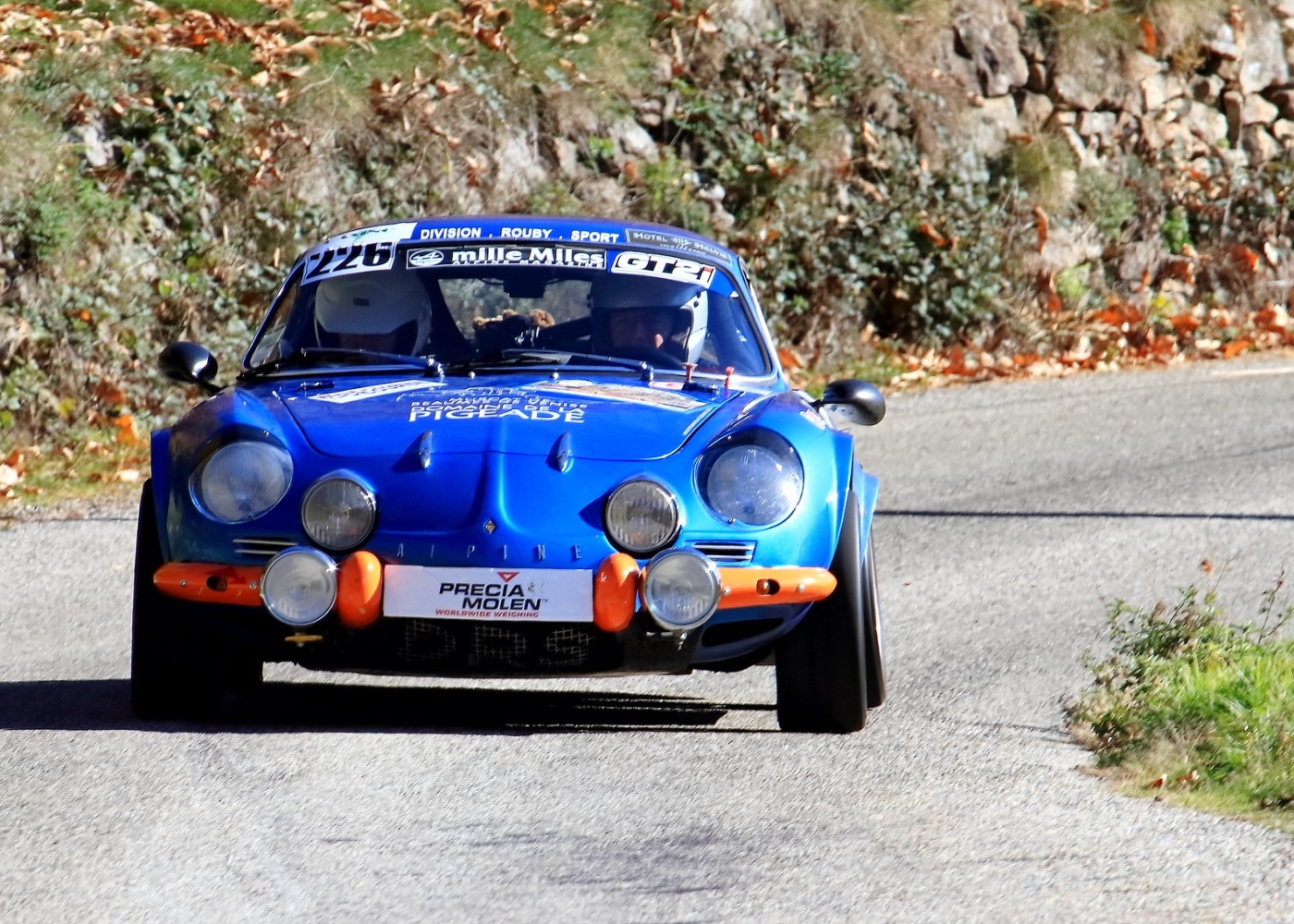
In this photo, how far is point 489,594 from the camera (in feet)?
15.9

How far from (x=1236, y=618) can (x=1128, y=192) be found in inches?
424

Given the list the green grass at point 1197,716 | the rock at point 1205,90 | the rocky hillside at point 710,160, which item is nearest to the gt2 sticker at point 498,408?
the green grass at point 1197,716

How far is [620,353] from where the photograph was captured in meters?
6.11

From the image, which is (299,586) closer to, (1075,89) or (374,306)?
(374,306)

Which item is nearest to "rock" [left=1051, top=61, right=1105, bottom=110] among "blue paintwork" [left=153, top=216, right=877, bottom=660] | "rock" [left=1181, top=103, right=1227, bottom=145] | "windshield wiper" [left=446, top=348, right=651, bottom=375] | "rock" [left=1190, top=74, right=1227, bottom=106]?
"rock" [left=1181, top=103, right=1227, bottom=145]

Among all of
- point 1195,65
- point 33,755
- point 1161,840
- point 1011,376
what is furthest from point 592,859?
point 1195,65

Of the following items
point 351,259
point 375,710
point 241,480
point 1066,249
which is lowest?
point 375,710

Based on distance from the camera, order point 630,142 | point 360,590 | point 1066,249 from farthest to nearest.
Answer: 1. point 1066,249
2. point 630,142
3. point 360,590

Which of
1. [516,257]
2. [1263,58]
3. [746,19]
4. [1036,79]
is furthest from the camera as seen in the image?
[1263,58]

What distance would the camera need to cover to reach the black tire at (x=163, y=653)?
17.0 feet

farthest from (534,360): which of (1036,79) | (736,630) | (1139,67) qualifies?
(1139,67)

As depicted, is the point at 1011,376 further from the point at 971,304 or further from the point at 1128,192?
the point at 1128,192

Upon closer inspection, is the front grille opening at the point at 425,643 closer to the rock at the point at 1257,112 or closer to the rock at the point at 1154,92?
the rock at the point at 1154,92

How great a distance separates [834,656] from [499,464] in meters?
0.99
